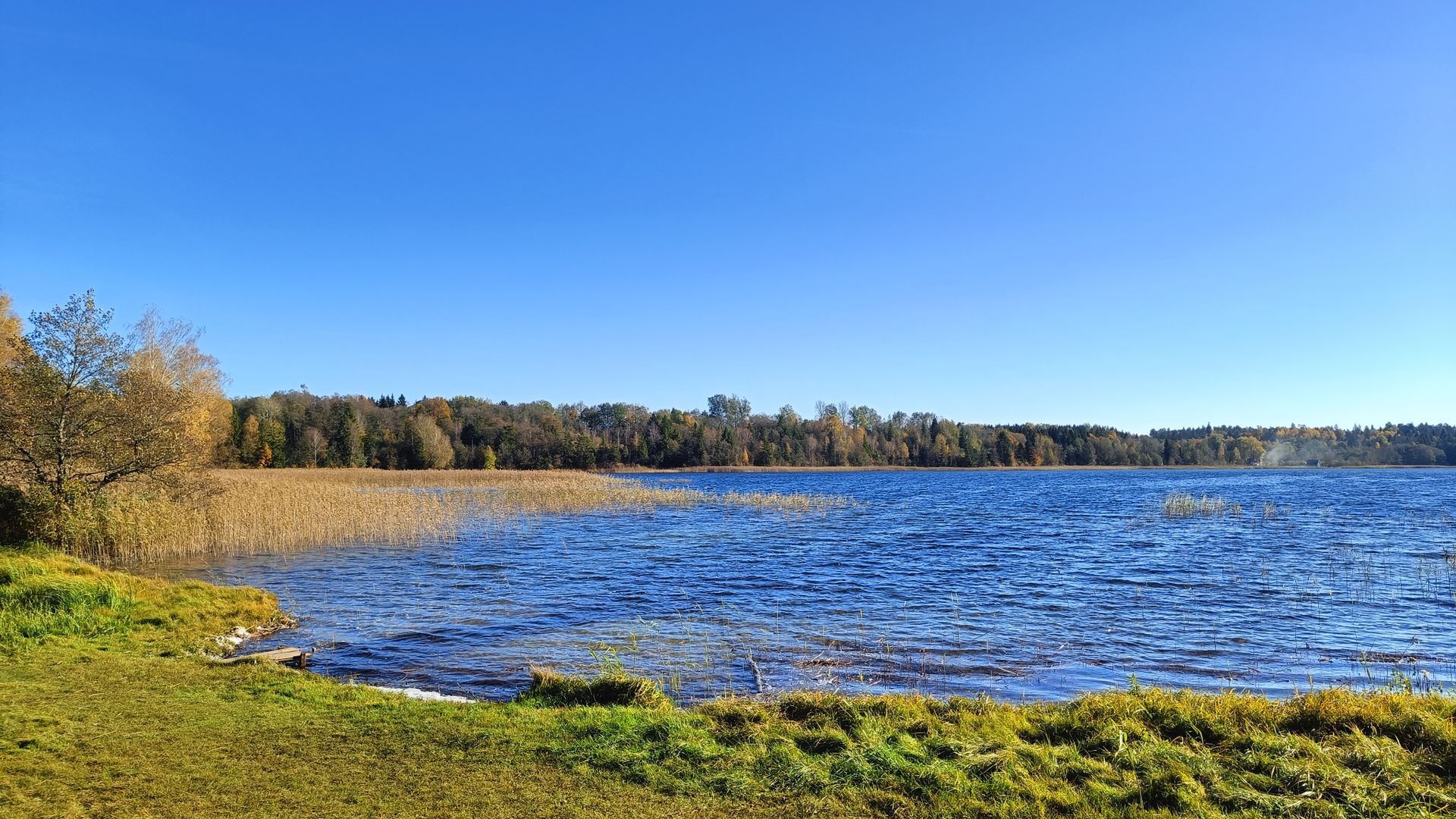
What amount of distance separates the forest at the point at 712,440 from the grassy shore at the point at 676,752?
240 ft

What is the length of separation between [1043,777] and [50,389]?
2204 cm

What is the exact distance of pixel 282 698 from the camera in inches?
313

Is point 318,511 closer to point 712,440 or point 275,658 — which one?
point 275,658

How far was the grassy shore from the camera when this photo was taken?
213 inches

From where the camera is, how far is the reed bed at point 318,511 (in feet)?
66.1

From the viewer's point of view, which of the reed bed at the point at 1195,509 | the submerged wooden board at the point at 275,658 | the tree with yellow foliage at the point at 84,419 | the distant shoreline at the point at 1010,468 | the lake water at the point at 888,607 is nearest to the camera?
the submerged wooden board at the point at 275,658

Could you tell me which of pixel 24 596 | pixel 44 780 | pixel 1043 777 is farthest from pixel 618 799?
pixel 24 596

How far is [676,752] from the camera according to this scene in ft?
20.9

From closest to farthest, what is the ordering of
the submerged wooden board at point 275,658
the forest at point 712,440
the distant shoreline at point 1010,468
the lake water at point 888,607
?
1. the submerged wooden board at point 275,658
2. the lake water at point 888,607
3. the forest at point 712,440
4. the distant shoreline at point 1010,468

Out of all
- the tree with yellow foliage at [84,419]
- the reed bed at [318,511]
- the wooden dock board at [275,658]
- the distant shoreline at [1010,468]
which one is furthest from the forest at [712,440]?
the wooden dock board at [275,658]

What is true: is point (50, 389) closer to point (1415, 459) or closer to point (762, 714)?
point (762, 714)

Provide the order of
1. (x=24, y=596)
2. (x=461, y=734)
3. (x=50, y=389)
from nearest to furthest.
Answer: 1. (x=461, y=734)
2. (x=24, y=596)
3. (x=50, y=389)

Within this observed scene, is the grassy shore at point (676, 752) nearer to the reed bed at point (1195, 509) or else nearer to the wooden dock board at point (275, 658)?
the wooden dock board at point (275, 658)

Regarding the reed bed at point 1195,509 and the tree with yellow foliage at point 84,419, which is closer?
the tree with yellow foliage at point 84,419
